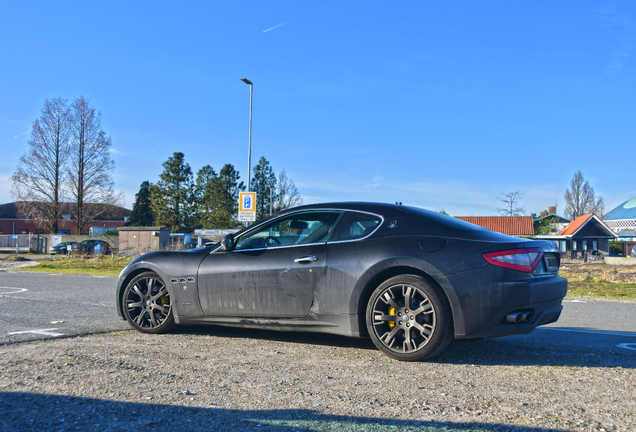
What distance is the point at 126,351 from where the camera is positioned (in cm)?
443

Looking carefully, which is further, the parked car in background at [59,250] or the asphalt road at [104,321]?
the parked car in background at [59,250]

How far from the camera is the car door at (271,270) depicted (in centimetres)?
466

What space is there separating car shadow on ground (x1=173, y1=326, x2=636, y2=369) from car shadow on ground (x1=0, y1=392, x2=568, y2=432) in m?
1.62

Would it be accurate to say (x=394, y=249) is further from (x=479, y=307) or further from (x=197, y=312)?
(x=197, y=312)

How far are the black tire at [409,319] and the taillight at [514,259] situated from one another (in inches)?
20.0

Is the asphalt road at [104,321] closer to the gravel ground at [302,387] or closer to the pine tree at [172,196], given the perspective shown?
the gravel ground at [302,387]

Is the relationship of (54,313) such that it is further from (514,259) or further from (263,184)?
(263,184)

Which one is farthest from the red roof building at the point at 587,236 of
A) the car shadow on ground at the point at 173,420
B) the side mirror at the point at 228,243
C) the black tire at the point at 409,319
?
the car shadow on ground at the point at 173,420

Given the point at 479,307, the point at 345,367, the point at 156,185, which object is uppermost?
the point at 156,185

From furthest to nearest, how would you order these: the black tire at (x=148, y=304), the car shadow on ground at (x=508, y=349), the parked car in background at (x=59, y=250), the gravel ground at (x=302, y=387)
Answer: the parked car in background at (x=59, y=250)
the black tire at (x=148, y=304)
the car shadow on ground at (x=508, y=349)
the gravel ground at (x=302, y=387)

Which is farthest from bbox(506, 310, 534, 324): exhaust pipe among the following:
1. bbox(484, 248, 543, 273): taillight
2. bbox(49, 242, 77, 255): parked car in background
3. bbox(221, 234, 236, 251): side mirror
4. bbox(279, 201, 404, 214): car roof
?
bbox(49, 242, 77, 255): parked car in background

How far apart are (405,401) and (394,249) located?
1524 millimetres

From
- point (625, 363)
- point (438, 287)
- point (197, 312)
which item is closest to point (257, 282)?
point (197, 312)

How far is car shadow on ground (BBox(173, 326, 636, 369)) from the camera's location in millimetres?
4234
